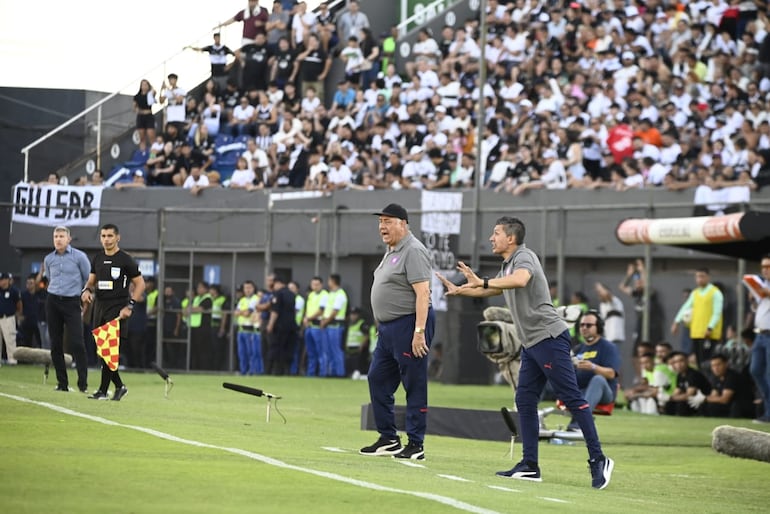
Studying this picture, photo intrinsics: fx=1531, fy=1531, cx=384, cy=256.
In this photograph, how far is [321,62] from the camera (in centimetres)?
3509

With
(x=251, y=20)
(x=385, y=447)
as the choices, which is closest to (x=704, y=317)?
(x=385, y=447)

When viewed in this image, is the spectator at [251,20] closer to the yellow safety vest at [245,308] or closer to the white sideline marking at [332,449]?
the yellow safety vest at [245,308]

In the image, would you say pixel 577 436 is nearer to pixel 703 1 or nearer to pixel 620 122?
pixel 620 122

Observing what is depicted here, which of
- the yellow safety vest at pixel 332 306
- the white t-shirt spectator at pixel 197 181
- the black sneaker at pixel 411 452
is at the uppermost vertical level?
the white t-shirt spectator at pixel 197 181

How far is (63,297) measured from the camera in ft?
59.4

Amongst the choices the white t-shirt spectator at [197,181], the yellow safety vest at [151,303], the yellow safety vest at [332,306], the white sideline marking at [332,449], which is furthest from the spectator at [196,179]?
the white sideline marking at [332,449]

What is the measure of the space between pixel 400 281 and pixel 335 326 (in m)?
17.0

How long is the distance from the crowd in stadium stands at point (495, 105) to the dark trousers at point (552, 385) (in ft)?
39.6

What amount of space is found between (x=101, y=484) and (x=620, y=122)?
20.6 metres

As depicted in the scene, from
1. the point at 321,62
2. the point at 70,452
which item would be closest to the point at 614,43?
the point at 321,62

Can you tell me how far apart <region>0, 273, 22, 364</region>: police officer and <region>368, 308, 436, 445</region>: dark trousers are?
15420 mm

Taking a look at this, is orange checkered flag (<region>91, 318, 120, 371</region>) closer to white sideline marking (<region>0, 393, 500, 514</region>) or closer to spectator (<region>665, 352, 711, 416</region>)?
white sideline marking (<region>0, 393, 500, 514</region>)

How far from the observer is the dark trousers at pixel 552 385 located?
37.7ft

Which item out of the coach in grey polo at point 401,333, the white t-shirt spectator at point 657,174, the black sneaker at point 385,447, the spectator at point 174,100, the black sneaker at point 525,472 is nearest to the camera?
the black sneaker at point 525,472
